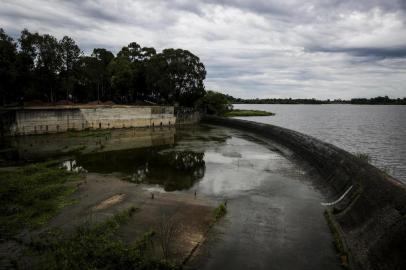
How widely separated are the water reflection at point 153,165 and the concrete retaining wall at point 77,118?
19092 mm

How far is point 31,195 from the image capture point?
17375 mm

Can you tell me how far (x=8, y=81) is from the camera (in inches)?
1900

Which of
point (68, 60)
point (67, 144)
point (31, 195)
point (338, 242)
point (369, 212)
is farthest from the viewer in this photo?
point (68, 60)

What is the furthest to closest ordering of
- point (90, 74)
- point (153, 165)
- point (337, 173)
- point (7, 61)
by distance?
point (90, 74)
point (7, 61)
point (153, 165)
point (337, 173)

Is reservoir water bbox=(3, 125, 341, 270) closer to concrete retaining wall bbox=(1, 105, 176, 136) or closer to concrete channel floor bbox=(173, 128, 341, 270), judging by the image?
concrete channel floor bbox=(173, 128, 341, 270)

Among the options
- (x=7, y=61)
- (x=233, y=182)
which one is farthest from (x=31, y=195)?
(x=7, y=61)

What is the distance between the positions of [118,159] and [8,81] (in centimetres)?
3189

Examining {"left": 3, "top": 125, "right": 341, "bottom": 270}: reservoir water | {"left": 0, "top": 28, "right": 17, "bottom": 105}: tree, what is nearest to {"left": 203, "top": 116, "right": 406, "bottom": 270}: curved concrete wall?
{"left": 3, "top": 125, "right": 341, "bottom": 270}: reservoir water

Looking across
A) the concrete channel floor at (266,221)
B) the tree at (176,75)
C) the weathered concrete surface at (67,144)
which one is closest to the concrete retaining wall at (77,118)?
the weathered concrete surface at (67,144)

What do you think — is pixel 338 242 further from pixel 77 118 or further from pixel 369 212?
pixel 77 118

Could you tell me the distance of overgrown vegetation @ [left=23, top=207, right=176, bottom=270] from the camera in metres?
10.4

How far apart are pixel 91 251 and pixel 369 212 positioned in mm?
12474

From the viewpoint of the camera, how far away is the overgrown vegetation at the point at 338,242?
11.4 m

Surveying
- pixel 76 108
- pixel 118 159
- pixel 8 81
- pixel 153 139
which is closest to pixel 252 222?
pixel 118 159
